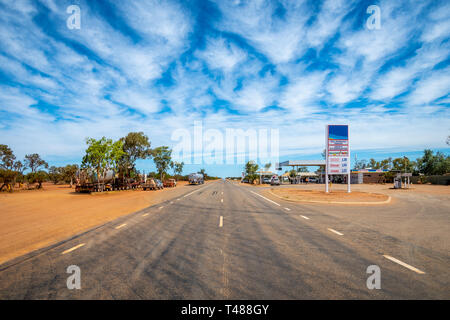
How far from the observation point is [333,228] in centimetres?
905

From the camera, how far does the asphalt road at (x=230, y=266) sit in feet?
12.9

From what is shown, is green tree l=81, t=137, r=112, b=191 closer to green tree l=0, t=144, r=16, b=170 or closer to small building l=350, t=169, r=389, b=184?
green tree l=0, t=144, r=16, b=170

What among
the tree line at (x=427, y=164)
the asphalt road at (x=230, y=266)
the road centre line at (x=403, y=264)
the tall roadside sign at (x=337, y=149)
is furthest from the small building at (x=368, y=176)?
the road centre line at (x=403, y=264)

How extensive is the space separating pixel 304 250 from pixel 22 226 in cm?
1157

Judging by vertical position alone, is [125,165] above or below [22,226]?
above

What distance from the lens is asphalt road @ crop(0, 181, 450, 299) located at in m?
3.93

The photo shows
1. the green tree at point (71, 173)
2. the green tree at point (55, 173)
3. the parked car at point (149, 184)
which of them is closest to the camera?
the parked car at point (149, 184)

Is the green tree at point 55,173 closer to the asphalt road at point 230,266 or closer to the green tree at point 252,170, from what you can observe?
the green tree at point 252,170

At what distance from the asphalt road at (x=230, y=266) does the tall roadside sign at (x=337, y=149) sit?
2096 cm

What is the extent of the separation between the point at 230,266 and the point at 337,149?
86.6 ft
